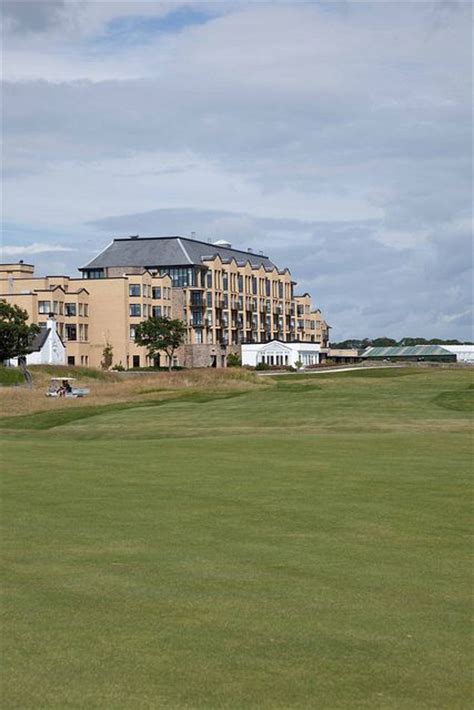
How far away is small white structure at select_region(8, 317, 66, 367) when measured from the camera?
13012cm

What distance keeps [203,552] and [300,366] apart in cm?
13565

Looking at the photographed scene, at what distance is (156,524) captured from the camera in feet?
61.0

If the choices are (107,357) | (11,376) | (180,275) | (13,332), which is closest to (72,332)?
(107,357)

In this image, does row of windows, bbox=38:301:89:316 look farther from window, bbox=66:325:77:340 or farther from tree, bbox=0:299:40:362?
tree, bbox=0:299:40:362

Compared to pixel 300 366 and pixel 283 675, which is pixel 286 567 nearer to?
Answer: pixel 283 675

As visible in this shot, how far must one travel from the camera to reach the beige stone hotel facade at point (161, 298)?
143250 mm

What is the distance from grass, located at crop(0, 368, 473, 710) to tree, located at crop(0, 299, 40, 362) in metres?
70.2

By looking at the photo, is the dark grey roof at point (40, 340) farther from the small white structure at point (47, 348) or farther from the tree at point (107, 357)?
the tree at point (107, 357)

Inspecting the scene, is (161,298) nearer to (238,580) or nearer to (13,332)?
(13,332)

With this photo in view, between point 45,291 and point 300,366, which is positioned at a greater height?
point 45,291

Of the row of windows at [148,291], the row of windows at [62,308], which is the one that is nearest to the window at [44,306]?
the row of windows at [62,308]

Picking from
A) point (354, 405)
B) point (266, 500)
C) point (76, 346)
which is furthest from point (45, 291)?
point (266, 500)

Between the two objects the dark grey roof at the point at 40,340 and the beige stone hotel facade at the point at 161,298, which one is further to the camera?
the beige stone hotel facade at the point at 161,298

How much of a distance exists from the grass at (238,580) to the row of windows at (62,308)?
107844mm
